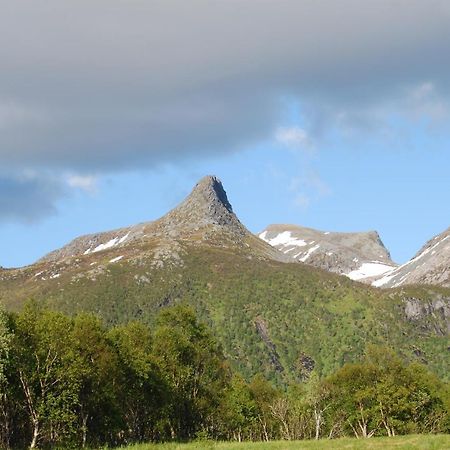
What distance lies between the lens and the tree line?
6694cm

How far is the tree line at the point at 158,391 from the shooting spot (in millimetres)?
66938

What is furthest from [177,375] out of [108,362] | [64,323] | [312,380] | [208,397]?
[312,380]

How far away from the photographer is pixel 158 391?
84.1 m

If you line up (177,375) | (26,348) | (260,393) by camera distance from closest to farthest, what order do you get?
(26,348) → (177,375) → (260,393)

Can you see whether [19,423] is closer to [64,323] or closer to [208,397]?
[64,323]

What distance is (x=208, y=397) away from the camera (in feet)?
295

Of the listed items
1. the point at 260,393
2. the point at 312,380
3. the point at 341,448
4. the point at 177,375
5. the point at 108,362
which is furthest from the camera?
the point at 260,393

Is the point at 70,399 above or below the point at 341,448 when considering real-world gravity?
above

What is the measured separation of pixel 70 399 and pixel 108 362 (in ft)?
19.1

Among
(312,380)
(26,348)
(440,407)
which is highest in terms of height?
(26,348)

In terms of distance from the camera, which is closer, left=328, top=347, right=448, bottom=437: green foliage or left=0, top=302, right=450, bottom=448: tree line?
left=0, top=302, right=450, bottom=448: tree line

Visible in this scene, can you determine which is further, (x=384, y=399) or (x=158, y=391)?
(x=384, y=399)

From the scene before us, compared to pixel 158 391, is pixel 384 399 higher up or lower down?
lower down

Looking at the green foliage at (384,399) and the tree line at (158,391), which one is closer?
the tree line at (158,391)
